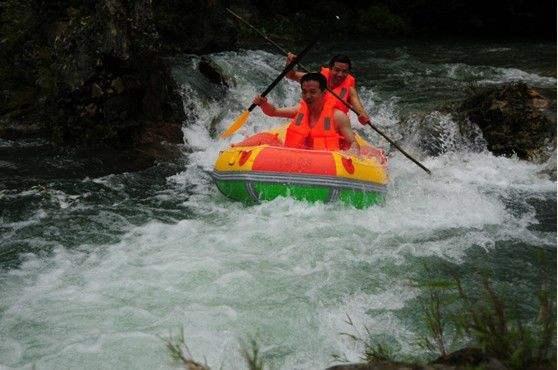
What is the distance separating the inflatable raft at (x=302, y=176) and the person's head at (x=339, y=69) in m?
1.71

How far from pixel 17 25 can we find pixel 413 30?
11599mm

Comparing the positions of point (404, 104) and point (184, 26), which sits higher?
point (184, 26)

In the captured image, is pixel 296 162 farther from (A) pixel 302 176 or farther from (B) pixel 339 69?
(B) pixel 339 69

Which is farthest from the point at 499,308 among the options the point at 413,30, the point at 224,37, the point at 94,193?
the point at 413,30

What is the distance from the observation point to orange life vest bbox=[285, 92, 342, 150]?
5.96 m

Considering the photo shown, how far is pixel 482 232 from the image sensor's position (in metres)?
4.91

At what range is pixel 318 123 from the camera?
6.00 meters

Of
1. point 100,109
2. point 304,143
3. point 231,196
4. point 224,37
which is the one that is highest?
point 224,37

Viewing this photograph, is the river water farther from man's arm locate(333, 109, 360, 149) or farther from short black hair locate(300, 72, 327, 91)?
short black hair locate(300, 72, 327, 91)

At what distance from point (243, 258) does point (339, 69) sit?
328cm

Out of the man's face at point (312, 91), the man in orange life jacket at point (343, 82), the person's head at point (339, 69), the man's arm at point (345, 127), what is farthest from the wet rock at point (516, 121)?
the man's face at point (312, 91)

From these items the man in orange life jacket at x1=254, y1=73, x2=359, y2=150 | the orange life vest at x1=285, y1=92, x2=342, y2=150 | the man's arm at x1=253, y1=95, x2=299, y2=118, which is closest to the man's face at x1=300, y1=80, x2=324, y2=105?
the man in orange life jacket at x1=254, y1=73, x2=359, y2=150

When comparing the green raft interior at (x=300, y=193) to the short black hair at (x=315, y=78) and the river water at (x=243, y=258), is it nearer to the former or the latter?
the river water at (x=243, y=258)

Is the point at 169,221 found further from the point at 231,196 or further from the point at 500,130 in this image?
the point at 500,130
